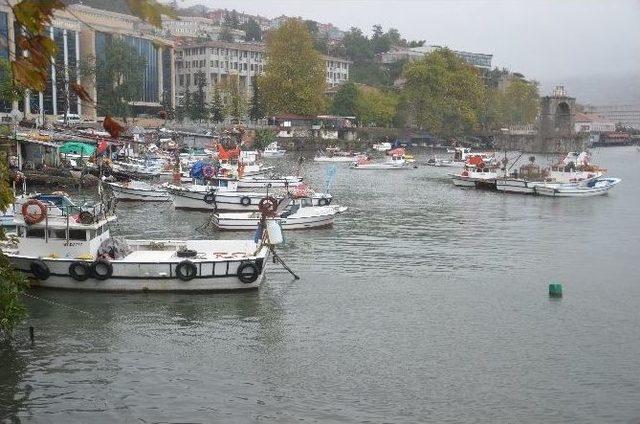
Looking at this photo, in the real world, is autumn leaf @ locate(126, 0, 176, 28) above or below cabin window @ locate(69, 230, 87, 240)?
above

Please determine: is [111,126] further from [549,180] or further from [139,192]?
[549,180]

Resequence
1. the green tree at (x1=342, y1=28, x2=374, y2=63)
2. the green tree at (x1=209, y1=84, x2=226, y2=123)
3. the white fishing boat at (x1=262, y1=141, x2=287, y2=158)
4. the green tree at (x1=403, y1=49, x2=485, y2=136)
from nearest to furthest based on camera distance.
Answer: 1. the white fishing boat at (x1=262, y1=141, x2=287, y2=158)
2. the green tree at (x1=209, y1=84, x2=226, y2=123)
3. the green tree at (x1=403, y1=49, x2=485, y2=136)
4. the green tree at (x1=342, y1=28, x2=374, y2=63)

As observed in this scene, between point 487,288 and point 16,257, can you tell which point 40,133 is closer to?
point 16,257

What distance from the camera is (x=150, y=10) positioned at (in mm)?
2652

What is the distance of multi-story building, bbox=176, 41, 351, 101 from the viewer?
9712cm

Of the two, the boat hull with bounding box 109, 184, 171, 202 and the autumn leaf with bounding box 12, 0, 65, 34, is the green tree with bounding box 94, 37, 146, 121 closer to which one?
the boat hull with bounding box 109, 184, 171, 202

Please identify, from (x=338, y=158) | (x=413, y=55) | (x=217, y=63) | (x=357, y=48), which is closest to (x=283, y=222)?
(x=338, y=158)

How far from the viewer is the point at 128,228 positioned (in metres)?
26.0

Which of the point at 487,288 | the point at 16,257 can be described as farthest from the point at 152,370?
the point at 487,288

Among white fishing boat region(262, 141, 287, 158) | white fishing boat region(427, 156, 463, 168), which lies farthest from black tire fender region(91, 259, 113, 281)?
white fishing boat region(262, 141, 287, 158)

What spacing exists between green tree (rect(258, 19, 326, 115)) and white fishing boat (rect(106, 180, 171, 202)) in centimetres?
5256

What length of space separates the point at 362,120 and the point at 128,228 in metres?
72.6

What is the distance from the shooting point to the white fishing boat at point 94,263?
626 inches

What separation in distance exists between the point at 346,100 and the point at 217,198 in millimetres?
66148
